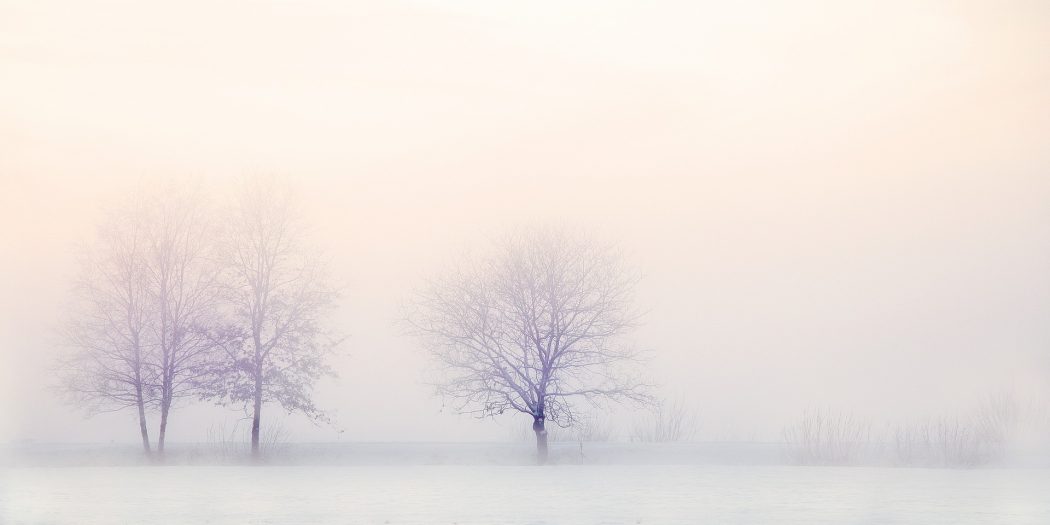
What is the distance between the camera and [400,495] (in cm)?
2650

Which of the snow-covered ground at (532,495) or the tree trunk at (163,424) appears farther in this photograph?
the tree trunk at (163,424)

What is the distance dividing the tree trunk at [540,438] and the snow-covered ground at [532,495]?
8.74 ft

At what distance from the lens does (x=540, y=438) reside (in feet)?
135

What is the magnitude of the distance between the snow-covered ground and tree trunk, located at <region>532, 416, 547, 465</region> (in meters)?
2.66

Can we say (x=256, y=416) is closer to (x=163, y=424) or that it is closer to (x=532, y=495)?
(x=163, y=424)

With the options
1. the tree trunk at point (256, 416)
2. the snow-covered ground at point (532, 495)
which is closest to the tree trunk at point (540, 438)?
the snow-covered ground at point (532, 495)

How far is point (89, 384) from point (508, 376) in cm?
1544

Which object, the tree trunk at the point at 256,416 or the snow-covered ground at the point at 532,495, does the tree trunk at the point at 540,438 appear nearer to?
the snow-covered ground at the point at 532,495

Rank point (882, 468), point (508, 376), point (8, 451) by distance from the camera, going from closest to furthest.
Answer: point (882, 468)
point (508, 376)
point (8, 451)

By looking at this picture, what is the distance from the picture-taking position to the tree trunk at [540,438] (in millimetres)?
41250

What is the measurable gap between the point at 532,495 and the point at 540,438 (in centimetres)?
1494

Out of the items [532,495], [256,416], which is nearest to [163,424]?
[256,416]

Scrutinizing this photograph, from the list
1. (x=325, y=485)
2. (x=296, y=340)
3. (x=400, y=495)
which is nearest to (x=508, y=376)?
(x=296, y=340)

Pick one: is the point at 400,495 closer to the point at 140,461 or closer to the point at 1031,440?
the point at 140,461
